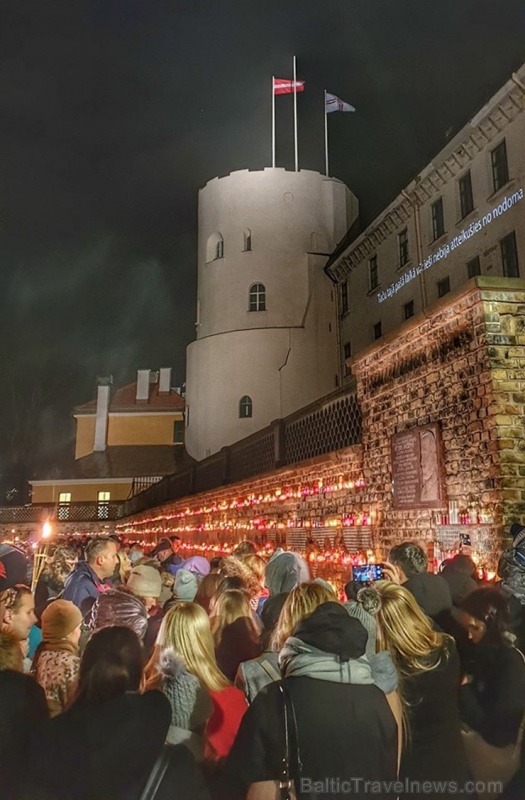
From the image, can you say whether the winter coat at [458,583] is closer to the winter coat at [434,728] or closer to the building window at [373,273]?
the winter coat at [434,728]

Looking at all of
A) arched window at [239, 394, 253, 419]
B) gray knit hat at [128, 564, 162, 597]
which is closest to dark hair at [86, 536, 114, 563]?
gray knit hat at [128, 564, 162, 597]

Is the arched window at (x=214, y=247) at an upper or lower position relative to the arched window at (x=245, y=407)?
upper

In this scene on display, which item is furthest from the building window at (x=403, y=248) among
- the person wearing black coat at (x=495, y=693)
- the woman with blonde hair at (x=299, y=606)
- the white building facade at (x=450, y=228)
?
the person wearing black coat at (x=495, y=693)

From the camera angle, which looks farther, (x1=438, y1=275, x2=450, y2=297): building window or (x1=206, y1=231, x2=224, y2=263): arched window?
(x1=206, y1=231, x2=224, y2=263): arched window

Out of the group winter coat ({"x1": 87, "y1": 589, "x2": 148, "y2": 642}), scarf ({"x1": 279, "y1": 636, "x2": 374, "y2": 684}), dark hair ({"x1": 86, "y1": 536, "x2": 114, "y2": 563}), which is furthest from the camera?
dark hair ({"x1": 86, "y1": 536, "x2": 114, "y2": 563})

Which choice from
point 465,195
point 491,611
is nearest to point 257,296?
point 465,195

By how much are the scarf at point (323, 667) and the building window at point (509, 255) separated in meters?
18.0

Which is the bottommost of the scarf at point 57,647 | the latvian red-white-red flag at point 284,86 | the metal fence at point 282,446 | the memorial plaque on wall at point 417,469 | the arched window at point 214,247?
the scarf at point 57,647

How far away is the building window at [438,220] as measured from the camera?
2238cm

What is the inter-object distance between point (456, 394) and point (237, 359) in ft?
84.1

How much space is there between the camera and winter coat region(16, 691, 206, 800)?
8.00 feet

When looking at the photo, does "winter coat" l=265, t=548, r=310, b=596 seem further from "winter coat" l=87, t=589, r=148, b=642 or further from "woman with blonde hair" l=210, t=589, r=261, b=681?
"winter coat" l=87, t=589, r=148, b=642

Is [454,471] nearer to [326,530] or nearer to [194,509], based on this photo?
[326,530]

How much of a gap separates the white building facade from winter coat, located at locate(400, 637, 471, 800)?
12.4 metres
